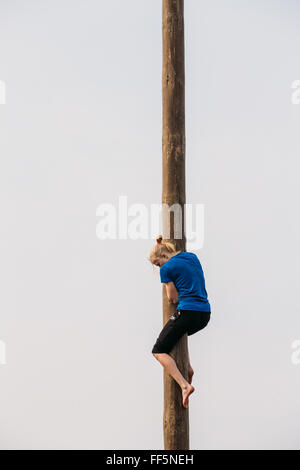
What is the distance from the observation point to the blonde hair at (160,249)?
6.10 meters

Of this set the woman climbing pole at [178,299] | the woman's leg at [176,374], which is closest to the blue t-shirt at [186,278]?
the woman climbing pole at [178,299]

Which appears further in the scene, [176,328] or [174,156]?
[174,156]

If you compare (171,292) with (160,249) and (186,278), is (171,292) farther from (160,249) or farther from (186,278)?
(160,249)

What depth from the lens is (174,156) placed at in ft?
20.9

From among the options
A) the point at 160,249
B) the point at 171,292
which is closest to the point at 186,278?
the point at 171,292

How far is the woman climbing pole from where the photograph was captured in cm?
604

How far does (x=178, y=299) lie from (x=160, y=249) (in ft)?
1.91

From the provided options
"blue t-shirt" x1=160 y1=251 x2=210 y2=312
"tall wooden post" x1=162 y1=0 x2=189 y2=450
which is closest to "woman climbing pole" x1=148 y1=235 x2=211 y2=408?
"blue t-shirt" x1=160 y1=251 x2=210 y2=312

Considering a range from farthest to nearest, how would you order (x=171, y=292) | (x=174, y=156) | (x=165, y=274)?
(x=174, y=156) < (x=171, y=292) < (x=165, y=274)

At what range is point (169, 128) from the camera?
6.43 meters

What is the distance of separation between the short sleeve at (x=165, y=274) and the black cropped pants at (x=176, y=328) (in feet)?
1.20

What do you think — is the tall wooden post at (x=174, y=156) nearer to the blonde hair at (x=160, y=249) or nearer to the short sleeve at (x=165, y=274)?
the blonde hair at (x=160, y=249)
